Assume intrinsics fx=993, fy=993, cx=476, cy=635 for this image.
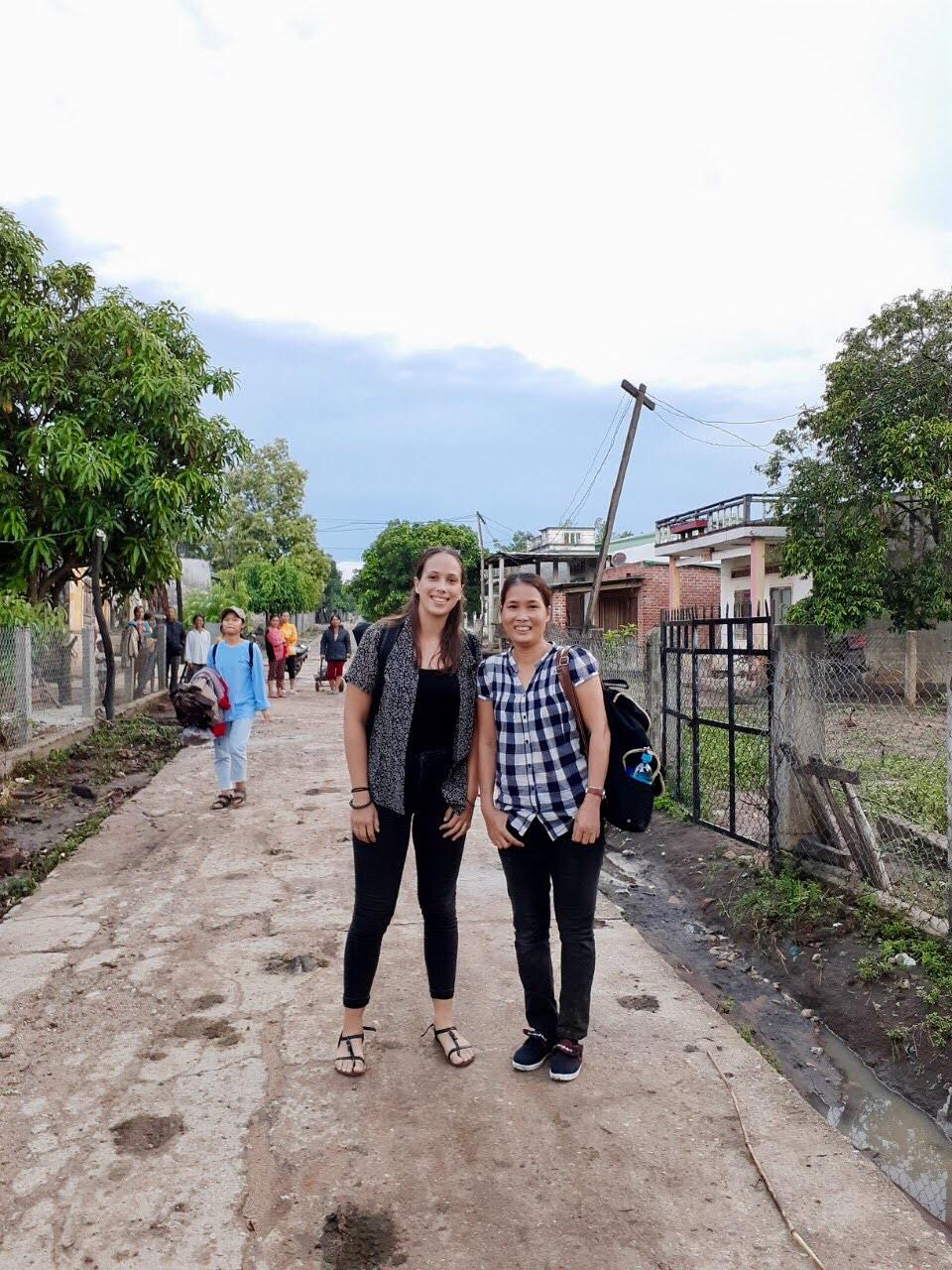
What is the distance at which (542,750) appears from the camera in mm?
3379

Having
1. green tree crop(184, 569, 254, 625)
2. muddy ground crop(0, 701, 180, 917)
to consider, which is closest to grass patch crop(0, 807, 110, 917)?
muddy ground crop(0, 701, 180, 917)

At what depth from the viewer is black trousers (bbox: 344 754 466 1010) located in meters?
3.41

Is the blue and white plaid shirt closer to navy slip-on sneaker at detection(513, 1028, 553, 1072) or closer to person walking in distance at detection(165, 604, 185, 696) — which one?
navy slip-on sneaker at detection(513, 1028, 553, 1072)

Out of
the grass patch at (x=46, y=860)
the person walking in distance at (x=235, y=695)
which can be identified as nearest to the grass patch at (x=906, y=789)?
the person walking in distance at (x=235, y=695)

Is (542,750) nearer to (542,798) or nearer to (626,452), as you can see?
(542,798)

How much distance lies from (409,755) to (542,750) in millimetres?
457

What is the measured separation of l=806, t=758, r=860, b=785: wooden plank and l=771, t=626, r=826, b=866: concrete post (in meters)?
0.09

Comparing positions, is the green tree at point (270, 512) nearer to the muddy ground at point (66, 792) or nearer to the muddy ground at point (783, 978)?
the muddy ground at point (66, 792)

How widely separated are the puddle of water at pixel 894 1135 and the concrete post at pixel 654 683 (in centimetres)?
497

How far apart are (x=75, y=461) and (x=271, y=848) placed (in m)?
5.31

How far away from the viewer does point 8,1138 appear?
3.05 m

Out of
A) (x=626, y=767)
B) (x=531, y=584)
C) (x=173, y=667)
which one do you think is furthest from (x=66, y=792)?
(x=173, y=667)

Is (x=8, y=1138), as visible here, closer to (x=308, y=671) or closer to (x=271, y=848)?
(x=271, y=848)

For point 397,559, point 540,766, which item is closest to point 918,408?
point 540,766
